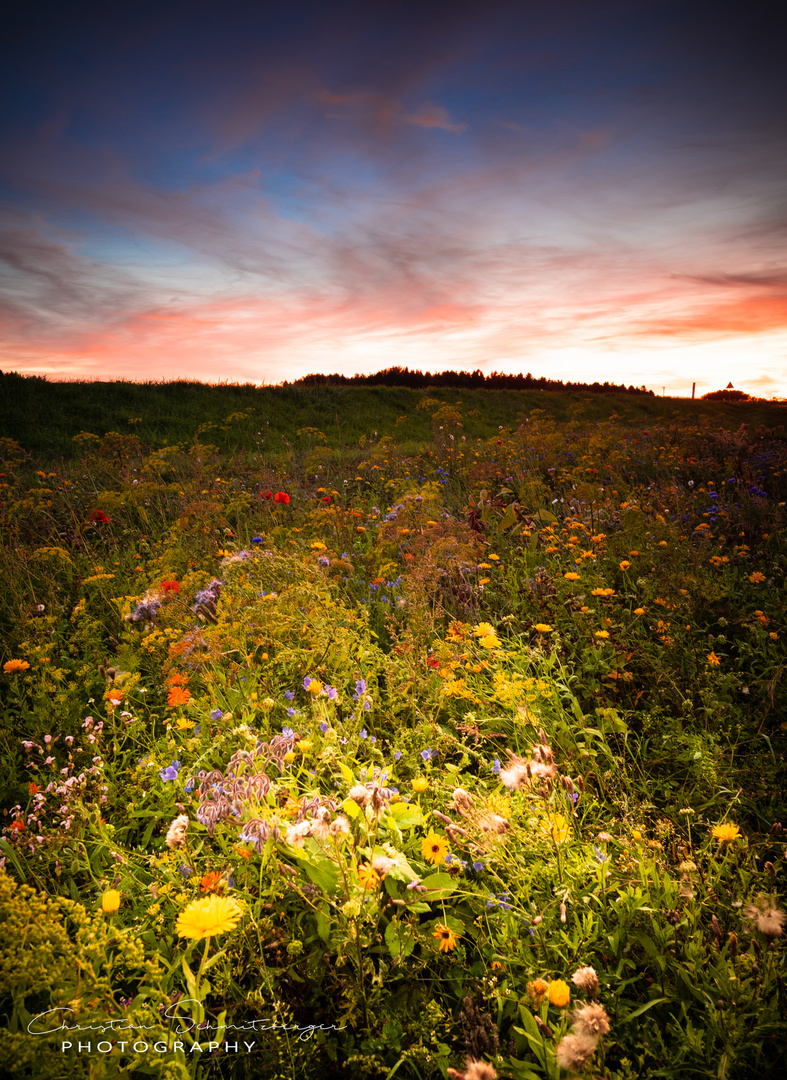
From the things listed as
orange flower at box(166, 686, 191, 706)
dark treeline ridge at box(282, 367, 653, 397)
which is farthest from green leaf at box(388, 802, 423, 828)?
dark treeline ridge at box(282, 367, 653, 397)

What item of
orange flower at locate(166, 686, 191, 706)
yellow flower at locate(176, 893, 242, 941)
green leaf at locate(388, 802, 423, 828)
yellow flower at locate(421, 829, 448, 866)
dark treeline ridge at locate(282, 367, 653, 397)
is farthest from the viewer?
dark treeline ridge at locate(282, 367, 653, 397)

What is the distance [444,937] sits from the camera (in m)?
1.38

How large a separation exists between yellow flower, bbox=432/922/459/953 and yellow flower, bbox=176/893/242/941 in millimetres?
579

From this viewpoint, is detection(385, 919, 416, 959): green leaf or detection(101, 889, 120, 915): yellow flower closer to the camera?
detection(101, 889, 120, 915): yellow flower

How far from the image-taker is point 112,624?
11.8 ft

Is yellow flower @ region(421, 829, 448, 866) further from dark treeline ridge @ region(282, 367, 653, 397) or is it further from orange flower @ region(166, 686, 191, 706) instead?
dark treeline ridge @ region(282, 367, 653, 397)

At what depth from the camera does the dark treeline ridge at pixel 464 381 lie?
76.3ft

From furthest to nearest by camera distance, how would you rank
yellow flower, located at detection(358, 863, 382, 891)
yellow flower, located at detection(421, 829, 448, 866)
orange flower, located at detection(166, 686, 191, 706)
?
orange flower, located at detection(166, 686, 191, 706) → yellow flower, located at detection(421, 829, 448, 866) → yellow flower, located at detection(358, 863, 382, 891)

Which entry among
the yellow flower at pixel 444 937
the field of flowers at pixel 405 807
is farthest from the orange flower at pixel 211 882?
the yellow flower at pixel 444 937

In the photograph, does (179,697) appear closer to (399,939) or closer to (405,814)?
(405,814)

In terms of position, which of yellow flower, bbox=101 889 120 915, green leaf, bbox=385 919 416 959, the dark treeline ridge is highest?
the dark treeline ridge

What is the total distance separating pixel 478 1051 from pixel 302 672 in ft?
5.85

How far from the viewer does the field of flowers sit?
3.92ft

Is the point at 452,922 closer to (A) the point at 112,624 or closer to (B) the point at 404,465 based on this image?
(A) the point at 112,624
